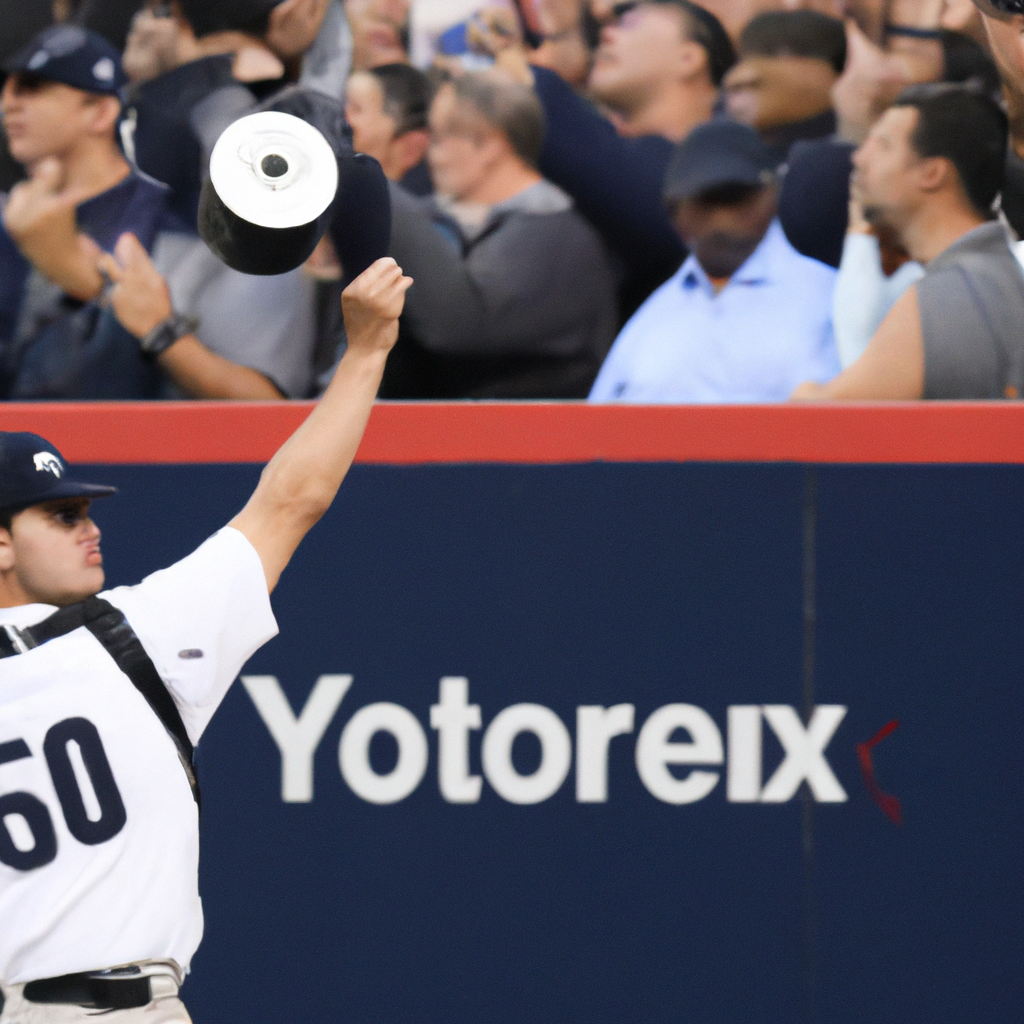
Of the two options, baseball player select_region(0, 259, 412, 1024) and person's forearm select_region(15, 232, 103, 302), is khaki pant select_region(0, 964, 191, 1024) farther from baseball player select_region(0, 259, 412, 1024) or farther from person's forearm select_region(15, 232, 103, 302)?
person's forearm select_region(15, 232, 103, 302)

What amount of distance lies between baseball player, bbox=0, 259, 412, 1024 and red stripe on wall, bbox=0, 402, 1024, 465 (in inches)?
29.5

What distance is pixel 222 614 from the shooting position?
234 cm

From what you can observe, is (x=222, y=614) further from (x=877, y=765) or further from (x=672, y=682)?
(x=877, y=765)

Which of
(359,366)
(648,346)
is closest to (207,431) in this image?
(359,366)

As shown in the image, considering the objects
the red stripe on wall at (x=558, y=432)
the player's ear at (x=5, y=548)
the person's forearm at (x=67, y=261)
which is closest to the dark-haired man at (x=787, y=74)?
the red stripe on wall at (x=558, y=432)

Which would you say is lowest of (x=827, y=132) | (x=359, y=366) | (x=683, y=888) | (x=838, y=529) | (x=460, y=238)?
(x=683, y=888)

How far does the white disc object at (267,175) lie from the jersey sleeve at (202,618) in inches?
20.6

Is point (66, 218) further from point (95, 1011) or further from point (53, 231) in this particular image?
point (95, 1011)

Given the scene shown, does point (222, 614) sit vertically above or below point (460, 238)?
below

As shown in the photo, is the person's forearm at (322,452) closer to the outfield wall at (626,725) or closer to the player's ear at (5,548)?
the player's ear at (5,548)

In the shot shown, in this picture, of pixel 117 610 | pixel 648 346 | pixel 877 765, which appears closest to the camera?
pixel 117 610

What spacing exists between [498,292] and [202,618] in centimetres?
150

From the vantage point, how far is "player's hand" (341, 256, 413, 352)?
2.35 m

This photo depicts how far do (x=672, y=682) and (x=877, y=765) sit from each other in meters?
0.46
